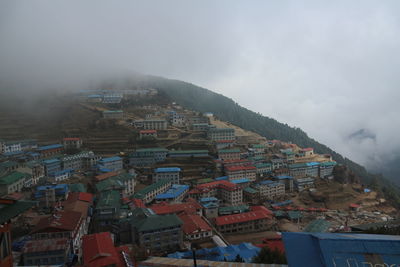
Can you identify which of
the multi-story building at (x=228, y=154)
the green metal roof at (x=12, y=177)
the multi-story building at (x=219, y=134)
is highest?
the multi-story building at (x=219, y=134)

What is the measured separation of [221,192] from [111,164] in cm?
1302

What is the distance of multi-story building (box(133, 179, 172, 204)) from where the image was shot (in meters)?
25.6

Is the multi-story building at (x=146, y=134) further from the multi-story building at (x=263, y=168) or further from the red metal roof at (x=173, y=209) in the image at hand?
the red metal roof at (x=173, y=209)

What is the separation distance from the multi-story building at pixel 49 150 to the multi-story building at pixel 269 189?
83.9 feet

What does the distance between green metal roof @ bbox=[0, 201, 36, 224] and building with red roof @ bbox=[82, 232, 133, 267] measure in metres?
9.47

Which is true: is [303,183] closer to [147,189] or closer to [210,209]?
[210,209]

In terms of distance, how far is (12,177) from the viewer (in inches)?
969

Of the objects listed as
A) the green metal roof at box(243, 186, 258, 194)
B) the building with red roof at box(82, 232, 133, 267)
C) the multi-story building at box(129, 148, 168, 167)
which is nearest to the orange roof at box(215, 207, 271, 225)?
the green metal roof at box(243, 186, 258, 194)

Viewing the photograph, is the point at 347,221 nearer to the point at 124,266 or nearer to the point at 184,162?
the point at 184,162

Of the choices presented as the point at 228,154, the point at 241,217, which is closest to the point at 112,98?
the point at 228,154

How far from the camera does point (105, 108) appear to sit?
54.2 metres

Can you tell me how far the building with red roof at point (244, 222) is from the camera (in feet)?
75.0

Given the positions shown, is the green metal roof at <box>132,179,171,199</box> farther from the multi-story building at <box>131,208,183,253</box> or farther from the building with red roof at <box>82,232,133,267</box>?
the building with red roof at <box>82,232,133,267</box>

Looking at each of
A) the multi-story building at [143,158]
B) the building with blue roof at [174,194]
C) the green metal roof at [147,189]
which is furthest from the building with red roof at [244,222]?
the multi-story building at [143,158]
